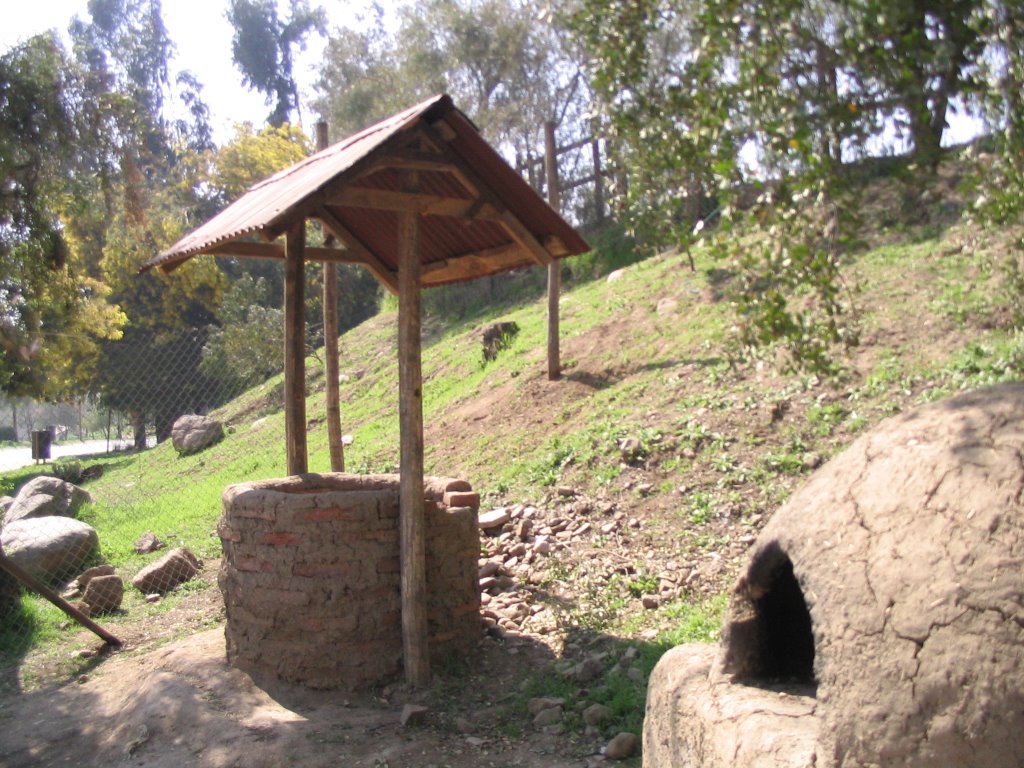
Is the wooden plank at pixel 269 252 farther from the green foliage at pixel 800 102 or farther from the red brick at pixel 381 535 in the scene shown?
the green foliage at pixel 800 102

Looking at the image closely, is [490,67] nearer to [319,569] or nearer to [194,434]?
[194,434]

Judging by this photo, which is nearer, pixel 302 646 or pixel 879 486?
pixel 879 486

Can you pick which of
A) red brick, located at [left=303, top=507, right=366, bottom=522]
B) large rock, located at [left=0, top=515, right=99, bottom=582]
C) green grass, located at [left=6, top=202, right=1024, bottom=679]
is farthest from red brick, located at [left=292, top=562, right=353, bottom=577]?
large rock, located at [left=0, top=515, right=99, bottom=582]

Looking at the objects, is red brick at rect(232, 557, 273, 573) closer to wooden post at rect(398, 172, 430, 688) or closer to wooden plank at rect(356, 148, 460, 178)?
wooden post at rect(398, 172, 430, 688)

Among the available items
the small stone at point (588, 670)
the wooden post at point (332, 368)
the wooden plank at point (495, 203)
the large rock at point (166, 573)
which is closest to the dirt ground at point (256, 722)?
the small stone at point (588, 670)

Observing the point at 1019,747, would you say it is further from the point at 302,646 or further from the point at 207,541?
the point at 207,541

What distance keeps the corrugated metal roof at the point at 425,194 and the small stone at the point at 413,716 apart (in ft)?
9.24

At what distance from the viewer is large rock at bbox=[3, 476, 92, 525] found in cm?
1175

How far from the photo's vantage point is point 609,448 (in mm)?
9695

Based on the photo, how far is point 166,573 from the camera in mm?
9273

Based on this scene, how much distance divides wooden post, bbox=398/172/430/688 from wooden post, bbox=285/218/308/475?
4.11 feet

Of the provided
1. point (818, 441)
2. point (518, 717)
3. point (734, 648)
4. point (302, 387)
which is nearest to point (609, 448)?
point (818, 441)

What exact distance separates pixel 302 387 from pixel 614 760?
11.8 feet

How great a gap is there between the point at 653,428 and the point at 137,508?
7375mm
